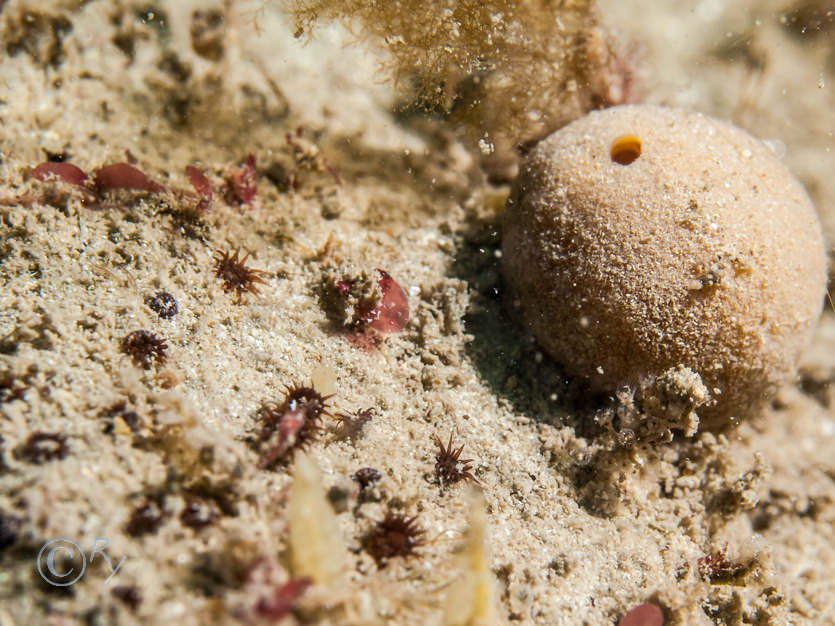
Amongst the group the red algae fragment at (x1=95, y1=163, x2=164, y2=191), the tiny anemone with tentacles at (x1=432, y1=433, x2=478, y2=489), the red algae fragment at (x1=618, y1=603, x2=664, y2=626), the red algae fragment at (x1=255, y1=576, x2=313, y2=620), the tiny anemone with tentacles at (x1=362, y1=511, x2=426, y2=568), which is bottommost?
the red algae fragment at (x1=255, y1=576, x2=313, y2=620)

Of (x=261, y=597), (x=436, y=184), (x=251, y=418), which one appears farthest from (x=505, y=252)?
(x=261, y=597)

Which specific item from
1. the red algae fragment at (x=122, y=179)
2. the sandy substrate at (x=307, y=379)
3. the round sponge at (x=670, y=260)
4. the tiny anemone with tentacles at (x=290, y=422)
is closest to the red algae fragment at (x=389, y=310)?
the sandy substrate at (x=307, y=379)

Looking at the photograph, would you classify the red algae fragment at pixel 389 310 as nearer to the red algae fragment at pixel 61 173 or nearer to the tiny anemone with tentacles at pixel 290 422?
the tiny anemone with tentacles at pixel 290 422

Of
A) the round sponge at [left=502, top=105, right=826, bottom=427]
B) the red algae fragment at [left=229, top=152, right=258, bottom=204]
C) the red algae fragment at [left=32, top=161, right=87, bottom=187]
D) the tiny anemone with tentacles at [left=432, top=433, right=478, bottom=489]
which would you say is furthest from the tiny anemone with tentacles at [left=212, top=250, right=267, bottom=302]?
the round sponge at [left=502, top=105, right=826, bottom=427]

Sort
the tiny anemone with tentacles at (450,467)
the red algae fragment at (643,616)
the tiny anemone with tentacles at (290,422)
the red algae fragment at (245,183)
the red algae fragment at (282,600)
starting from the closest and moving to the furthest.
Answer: the red algae fragment at (282,600), the tiny anemone with tentacles at (290,422), the red algae fragment at (643,616), the tiny anemone with tentacles at (450,467), the red algae fragment at (245,183)

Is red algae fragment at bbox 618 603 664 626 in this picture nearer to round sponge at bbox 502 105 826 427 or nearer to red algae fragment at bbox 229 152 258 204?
round sponge at bbox 502 105 826 427

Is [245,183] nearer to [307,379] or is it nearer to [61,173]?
[61,173]

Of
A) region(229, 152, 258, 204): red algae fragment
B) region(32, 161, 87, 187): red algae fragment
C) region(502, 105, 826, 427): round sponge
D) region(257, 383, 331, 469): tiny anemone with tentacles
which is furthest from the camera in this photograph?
region(229, 152, 258, 204): red algae fragment
